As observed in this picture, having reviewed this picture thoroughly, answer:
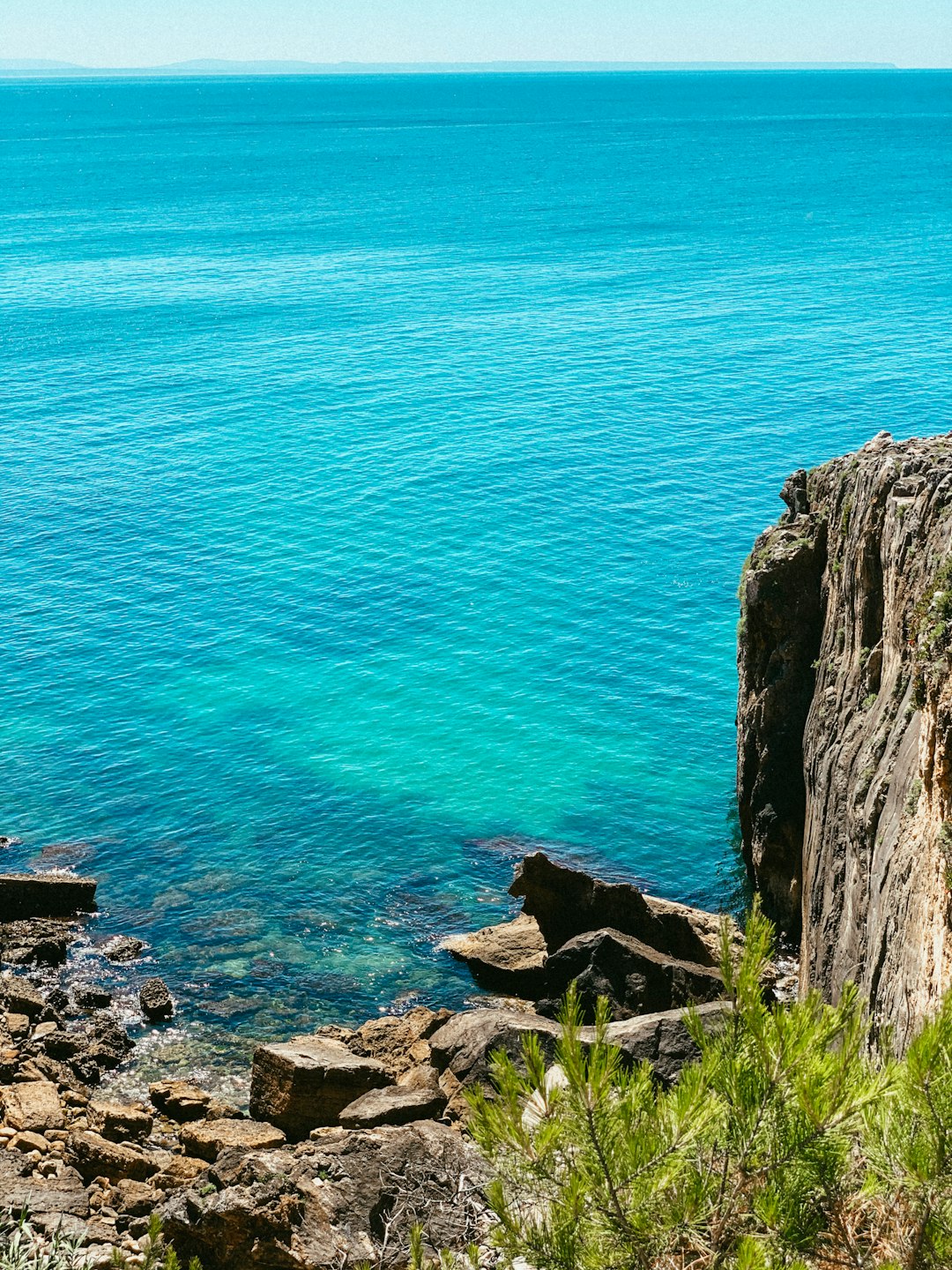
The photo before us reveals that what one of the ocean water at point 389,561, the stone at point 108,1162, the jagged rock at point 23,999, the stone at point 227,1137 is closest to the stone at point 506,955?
the ocean water at point 389,561

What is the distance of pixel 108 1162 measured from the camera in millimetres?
22703

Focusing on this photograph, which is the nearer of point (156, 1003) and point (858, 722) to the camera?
point (858, 722)

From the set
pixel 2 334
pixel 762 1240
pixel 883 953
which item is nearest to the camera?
pixel 762 1240

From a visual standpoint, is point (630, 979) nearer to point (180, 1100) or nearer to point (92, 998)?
point (180, 1100)

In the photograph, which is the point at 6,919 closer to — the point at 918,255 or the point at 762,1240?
the point at 762,1240

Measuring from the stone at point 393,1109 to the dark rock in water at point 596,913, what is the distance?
9.05 metres

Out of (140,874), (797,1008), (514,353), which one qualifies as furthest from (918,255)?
(797,1008)

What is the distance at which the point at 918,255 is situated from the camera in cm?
11888

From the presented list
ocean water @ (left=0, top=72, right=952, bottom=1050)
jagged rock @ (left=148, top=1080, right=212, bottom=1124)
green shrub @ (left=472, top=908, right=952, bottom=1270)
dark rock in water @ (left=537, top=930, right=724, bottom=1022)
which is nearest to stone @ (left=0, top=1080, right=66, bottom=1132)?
jagged rock @ (left=148, top=1080, right=212, bottom=1124)

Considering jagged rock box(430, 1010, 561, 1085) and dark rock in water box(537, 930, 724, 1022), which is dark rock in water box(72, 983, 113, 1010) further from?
dark rock in water box(537, 930, 724, 1022)

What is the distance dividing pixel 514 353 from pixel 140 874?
2393 inches

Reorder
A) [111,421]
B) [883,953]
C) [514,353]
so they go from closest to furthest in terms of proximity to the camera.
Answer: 1. [883,953]
2. [111,421]
3. [514,353]

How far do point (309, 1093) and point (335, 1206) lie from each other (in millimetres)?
6759

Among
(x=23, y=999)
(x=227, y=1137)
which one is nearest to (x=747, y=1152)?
(x=227, y=1137)
